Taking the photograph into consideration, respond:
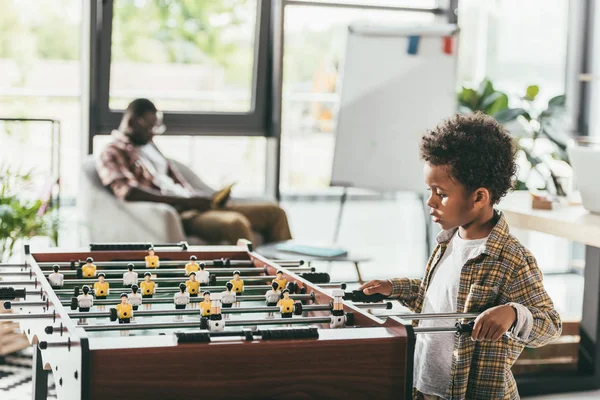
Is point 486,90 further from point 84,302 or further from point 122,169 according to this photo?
point 84,302

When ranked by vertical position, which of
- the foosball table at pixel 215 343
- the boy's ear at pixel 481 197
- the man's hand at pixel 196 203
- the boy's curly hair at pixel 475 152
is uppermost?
the boy's curly hair at pixel 475 152

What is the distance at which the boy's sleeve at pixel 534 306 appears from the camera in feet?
6.41

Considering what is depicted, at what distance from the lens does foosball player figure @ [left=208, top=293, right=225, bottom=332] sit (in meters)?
1.81

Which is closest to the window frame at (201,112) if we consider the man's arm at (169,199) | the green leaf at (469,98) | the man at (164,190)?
the man at (164,190)

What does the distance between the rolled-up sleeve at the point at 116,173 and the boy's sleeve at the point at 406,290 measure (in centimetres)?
255

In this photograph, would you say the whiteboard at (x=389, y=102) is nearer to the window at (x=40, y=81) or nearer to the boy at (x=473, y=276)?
the window at (x=40, y=81)

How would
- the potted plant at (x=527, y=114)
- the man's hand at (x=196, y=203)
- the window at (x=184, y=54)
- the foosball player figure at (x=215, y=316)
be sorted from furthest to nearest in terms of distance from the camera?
the potted plant at (x=527, y=114) < the window at (x=184, y=54) < the man's hand at (x=196, y=203) < the foosball player figure at (x=215, y=316)

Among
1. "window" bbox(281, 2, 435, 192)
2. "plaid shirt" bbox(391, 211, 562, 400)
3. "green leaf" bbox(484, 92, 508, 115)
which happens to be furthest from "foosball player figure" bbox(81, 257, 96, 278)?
"green leaf" bbox(484, 92, 508, 115)

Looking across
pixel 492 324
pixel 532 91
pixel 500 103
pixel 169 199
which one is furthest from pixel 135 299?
pixel 532 91

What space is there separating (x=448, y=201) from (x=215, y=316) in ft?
2.11

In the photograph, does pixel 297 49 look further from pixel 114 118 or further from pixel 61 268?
pixel 61 268

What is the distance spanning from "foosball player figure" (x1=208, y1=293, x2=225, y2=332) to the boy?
1.54 feet

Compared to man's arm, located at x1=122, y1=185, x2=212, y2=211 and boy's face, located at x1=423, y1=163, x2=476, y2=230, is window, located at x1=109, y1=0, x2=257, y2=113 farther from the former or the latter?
boy's face, located at x1=423, y1=163, x2=476, y2=230

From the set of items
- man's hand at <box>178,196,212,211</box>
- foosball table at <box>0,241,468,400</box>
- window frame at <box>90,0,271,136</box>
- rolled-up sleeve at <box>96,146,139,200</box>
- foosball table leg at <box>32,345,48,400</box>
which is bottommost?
foosball table leg at <box>32,345,48,400</box>
